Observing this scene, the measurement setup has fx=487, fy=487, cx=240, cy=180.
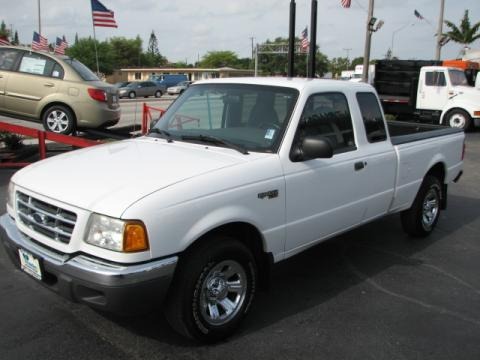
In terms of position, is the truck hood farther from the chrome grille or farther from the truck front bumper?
the truck front bumper

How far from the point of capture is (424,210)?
5805 mm

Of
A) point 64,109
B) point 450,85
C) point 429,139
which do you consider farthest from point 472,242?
point 450,85

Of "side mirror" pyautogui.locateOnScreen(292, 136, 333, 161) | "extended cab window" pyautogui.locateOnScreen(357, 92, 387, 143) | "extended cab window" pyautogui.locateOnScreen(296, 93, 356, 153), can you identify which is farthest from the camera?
"extended cab window" pyautogui.locateOnScreen(357, 92, 387, 143)

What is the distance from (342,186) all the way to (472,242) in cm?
261

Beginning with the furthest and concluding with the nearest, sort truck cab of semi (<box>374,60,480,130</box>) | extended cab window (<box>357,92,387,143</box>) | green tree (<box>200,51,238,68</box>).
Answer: green tree (<box>200,51,238,68</box>) < truck cab of semi (<box>374,60,480,130</box>) < extended cab window (<box>357,92,387,143</box>)

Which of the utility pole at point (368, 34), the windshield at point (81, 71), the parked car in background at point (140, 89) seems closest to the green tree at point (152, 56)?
the parked car in background at point (140, 89)

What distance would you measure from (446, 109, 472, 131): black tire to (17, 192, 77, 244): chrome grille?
54.4 ft

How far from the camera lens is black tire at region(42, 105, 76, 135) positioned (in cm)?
1004

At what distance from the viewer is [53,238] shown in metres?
3.12

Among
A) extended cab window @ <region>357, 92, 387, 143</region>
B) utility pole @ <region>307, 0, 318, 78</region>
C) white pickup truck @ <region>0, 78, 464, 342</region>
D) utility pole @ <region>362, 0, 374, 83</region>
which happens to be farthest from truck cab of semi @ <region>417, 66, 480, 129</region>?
white pickup truck @ <region>0, 78, 464, 342</region>

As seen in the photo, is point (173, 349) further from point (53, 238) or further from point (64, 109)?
point (64, 109)

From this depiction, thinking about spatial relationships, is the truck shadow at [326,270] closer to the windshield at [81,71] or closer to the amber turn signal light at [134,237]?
the amber turn signal light at [134,237]

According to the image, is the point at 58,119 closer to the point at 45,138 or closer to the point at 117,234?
the point at 45,138

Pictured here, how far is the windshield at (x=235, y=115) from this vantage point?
3877mm
